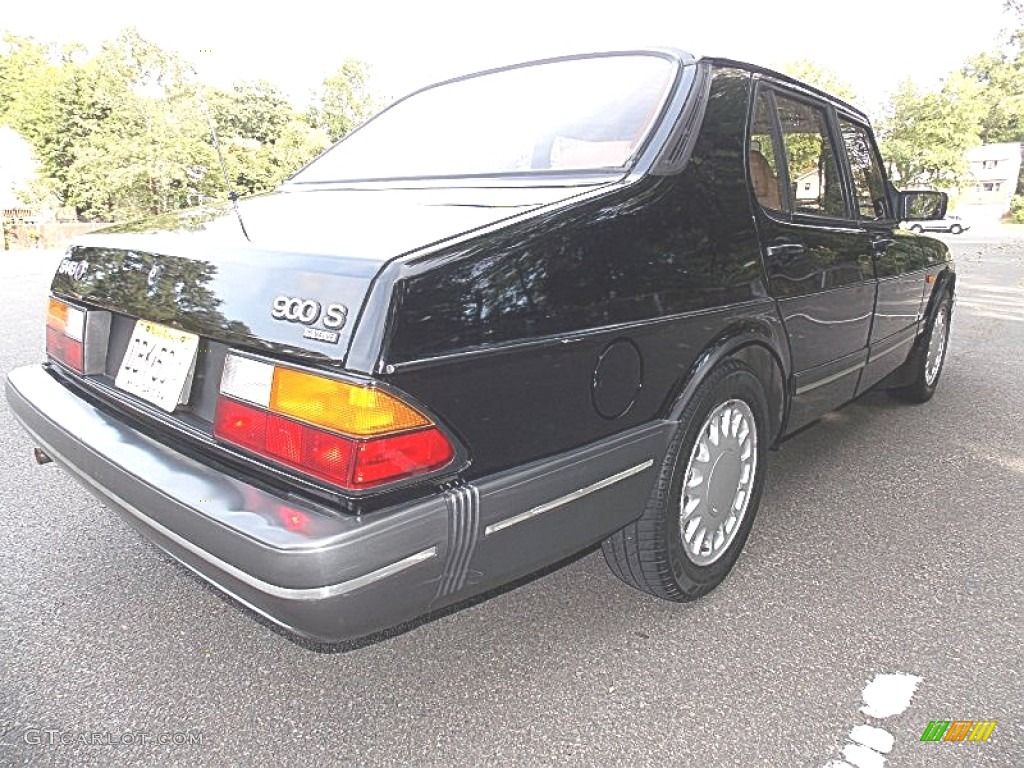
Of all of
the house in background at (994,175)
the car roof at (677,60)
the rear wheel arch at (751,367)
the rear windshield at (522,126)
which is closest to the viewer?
the rear wheel arch at (751,367)

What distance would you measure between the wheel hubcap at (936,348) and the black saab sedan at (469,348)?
1.96 metres

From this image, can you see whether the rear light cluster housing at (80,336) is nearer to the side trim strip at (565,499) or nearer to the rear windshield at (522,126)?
the rear windshield at (522,126)

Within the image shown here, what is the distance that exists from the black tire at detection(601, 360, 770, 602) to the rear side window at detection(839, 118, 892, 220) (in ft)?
4.92

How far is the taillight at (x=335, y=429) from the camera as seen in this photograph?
1324 millimetres

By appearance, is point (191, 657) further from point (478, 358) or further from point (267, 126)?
point (267, 126)

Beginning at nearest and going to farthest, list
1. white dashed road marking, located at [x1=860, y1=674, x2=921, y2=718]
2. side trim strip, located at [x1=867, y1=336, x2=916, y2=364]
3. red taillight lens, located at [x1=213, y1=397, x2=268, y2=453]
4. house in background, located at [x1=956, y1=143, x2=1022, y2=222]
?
red taillight lens, located at [x1=213, y1=397, x2=268, y2=453]
white dashed road marking, located at [x1=860, y1=674, x2=921, y2=718]
side trim strip, located at [x1=867, y1=336, x2=916, y2=364]
house in background, located at [x1=956, y1=143, x2=1022, y2=222]

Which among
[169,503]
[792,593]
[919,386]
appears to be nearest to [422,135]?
[169,503]

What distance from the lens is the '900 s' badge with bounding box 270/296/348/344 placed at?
1.32 m

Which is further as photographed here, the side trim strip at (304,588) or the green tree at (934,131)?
the green tree at (934,131)

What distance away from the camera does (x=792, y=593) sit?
89.4 inches

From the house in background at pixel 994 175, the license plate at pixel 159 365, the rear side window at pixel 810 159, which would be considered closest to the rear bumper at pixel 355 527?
the license plate at pixel 159 365

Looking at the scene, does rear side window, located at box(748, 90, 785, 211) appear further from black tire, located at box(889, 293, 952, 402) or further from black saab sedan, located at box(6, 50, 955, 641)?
black tire, located at box(889, 293, 952, 402)
